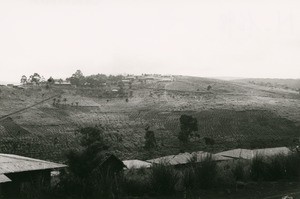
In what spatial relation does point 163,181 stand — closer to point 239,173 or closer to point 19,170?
point 239,173

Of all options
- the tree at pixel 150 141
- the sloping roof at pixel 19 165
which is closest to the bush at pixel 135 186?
the sloping roof at pixel 19 165

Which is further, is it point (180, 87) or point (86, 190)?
point (180, 87)

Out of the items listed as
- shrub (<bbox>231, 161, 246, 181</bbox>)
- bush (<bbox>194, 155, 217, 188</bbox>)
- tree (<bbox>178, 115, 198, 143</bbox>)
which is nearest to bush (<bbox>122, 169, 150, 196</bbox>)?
bush (<bbox>194, 155, 217, 188</bbox>)

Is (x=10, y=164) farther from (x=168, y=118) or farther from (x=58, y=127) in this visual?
(x=168, y=118)

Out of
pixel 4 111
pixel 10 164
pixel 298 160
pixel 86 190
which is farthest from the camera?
pixel 4 111

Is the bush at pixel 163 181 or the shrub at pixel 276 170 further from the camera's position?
the shrub at pixel 276 170

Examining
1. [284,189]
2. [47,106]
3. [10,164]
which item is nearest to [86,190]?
[284,189]

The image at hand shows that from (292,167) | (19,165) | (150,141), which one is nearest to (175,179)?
(292,167)

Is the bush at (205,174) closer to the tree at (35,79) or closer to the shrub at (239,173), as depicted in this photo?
the shrub at (239,173)
